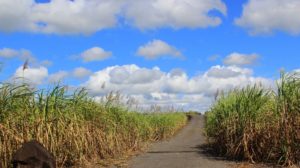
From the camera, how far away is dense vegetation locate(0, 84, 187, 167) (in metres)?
11.1

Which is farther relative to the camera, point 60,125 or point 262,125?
point 262,125

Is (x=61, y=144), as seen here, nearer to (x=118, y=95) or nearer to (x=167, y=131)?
(x=118, y=95)

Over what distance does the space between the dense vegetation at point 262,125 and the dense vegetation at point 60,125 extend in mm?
3576

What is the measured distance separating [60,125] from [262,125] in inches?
222

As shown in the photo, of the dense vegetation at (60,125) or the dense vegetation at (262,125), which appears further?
the dense vegetation at (262,125)

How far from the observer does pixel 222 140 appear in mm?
15992

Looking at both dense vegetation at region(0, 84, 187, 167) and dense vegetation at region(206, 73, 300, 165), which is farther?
dense vegetation at region(206, 73, 300, 165)

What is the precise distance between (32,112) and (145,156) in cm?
573

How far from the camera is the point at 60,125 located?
39.5 feet

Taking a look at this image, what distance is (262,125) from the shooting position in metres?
14.2

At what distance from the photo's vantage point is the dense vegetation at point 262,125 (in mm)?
13191

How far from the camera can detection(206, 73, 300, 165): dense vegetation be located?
13191mm

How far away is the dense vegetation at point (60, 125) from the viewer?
437 inches

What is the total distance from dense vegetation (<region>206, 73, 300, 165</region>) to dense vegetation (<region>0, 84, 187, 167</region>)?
11.7 ft
